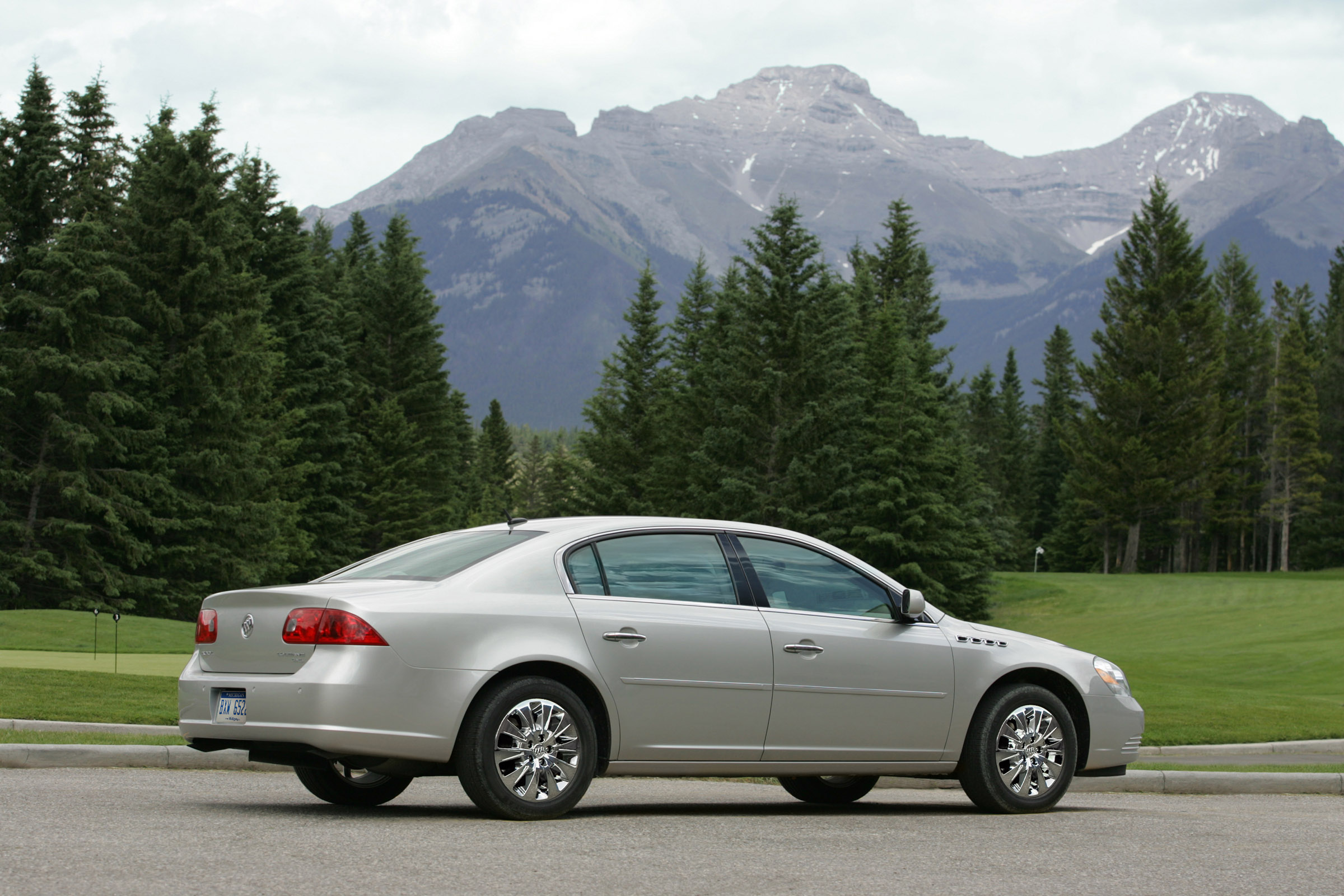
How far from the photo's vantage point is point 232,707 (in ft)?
23.8

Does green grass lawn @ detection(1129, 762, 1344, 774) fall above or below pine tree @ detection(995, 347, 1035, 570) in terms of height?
below

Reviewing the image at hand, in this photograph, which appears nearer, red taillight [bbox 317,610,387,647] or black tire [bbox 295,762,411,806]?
red taillight [bbox 317,610,387,647]

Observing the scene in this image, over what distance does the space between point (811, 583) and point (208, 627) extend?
3.48 m

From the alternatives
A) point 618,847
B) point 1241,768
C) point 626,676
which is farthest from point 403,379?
point 618,847

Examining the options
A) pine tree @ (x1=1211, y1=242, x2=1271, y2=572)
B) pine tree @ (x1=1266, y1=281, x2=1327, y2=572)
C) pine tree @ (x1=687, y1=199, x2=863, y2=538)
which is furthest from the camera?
pine tree @ (x1=1211, y1=242, x2=1271, y2=572)

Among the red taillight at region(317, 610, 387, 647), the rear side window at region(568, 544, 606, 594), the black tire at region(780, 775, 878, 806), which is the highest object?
the rear side window at region(568, 544, 606, 594)

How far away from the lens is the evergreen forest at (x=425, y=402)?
138 feet

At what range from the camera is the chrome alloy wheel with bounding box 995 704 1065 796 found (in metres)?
8.62

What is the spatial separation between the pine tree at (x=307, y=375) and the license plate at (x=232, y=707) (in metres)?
49.5

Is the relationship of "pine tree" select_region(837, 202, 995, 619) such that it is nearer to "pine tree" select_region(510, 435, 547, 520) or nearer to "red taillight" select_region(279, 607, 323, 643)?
"red taillight" select_region(279, 607, 323, 643)

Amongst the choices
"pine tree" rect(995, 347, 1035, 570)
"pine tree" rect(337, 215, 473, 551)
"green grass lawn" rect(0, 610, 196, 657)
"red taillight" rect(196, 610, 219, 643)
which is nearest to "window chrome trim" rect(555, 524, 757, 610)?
"red taillight" rect(196, 610, 219, 643)

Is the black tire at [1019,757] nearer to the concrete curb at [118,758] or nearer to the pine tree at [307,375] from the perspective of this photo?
the concrete curb at [118,758]

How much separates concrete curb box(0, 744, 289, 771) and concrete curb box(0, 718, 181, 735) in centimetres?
200

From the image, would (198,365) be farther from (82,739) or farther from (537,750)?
(537,750)
